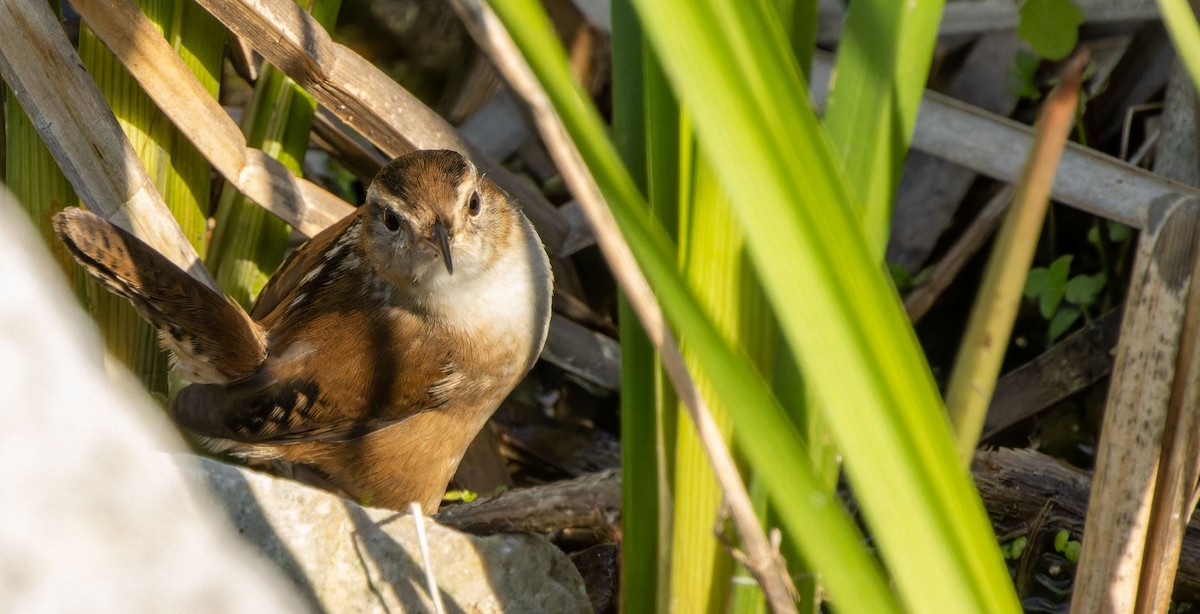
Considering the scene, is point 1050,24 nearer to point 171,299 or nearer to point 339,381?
point 339,381

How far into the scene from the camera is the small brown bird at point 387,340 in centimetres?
246

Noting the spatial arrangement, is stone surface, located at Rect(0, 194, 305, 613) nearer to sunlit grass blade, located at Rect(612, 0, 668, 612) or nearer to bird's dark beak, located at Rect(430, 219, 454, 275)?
sunlit grass blade, located at Rect(612, 0, 668, 612)

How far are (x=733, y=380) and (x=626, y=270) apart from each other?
0.53ft

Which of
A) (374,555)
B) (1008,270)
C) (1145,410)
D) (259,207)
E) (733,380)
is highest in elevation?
(1008,270)

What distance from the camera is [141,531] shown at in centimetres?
53

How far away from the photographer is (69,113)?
2408mm

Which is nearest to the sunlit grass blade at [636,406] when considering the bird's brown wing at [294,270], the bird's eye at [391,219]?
the bird's eye at [391,219]

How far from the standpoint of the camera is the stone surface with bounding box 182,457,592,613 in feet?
6.25

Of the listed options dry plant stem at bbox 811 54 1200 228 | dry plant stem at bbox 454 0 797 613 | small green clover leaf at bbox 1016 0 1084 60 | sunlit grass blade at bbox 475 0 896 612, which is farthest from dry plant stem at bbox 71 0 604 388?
sunlit grass blade at bbox 475 0 896 612

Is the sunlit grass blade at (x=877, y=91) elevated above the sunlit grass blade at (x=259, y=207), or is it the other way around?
the sunlit grass blade at (x=877, y=91)

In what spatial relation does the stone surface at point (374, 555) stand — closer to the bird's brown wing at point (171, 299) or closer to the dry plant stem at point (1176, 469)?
the bird's brown wing at point (171, 299)

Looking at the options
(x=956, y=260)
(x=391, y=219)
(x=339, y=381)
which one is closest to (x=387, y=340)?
(x=339, y=381)

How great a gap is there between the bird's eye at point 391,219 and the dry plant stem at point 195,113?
0.39 meters

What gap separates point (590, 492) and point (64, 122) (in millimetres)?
1413
